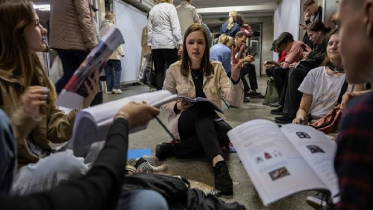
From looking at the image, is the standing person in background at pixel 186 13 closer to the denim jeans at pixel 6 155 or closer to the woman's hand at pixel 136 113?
the woman's hand at pixel 136 113

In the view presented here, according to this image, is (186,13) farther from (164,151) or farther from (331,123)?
(331,123)

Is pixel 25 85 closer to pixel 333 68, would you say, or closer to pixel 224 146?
pixel 224 146

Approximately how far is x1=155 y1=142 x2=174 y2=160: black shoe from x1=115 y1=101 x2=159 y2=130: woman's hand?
1.12 metres

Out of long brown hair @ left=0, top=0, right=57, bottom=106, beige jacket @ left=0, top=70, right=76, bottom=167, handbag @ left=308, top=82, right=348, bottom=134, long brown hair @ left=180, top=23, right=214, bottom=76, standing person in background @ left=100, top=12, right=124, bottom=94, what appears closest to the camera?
beige jacket @ left=0, top=70, right=76, bottom=167

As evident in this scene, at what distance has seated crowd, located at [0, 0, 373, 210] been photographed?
0.43 meters

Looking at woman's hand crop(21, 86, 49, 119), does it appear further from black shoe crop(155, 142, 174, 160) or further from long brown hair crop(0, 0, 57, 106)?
black shoe crop(155, 142, 174, 160)

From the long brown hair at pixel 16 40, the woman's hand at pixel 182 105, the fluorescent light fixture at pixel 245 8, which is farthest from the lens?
the fluorescent light fixture at pixel 245 8

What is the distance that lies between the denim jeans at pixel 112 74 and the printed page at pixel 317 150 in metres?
4.61

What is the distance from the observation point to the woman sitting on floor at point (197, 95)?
5.62 feet

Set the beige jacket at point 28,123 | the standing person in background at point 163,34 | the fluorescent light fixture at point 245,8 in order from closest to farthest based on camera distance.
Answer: the beige jacket at point 28,123
the standing person in background at point 163,34
the fluorescent light fixture at point 245,8

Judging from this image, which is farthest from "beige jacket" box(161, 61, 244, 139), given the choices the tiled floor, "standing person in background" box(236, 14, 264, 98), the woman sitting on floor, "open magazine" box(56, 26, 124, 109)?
"standing person in background" box(236, 14, 264, 98)

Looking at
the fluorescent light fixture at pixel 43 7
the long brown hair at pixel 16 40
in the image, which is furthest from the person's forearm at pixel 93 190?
the fluorescent light fixture at pixel 43 7

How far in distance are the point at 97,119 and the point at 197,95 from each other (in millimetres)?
1294

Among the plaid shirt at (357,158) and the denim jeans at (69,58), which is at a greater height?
the denim jeans at (69,58)
